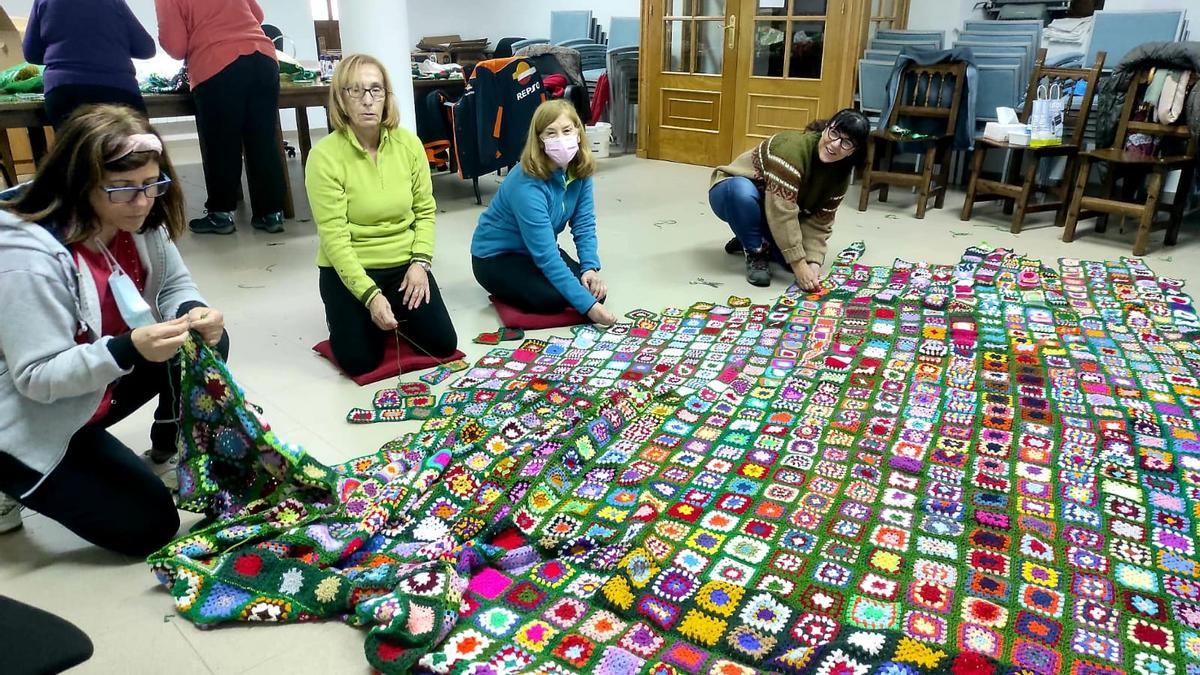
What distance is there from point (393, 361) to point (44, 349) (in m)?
1.19

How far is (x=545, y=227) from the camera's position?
9.36ft

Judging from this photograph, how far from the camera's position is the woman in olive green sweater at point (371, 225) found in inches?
97.6

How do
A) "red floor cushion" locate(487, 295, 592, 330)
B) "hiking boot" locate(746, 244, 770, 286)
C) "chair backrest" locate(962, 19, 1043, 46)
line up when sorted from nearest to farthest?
"red floor cushion" locate(487, 295, 592, 330)
"hiking boot" locate(746, 244, 770, 286)
"chair backrest" locate(962, 19, 1043, 46)

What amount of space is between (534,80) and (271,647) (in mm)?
3963

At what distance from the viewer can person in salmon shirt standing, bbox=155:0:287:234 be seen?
3.86 meters

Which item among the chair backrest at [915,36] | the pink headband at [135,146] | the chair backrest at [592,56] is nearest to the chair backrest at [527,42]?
the chair backrest at [592,56]

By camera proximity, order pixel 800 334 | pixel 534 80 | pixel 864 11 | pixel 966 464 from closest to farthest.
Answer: pixel 966 464 → pixel 800 334 → pixel 534 80 → pixel 864 11

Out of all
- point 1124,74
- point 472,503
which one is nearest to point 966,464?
point 472,503

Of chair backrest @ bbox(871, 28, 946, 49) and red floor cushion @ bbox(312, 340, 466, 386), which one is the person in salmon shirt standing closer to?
red floor cushion @ bbox(312, 340, 466, 386)

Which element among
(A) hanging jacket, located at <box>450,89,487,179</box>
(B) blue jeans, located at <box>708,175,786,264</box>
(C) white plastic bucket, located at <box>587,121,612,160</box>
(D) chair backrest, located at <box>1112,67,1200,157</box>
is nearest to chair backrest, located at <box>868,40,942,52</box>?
(D) chair backrest, located at <box>1112,67,1200,157</box>

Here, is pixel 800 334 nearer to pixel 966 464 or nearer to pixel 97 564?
pixel 966 464

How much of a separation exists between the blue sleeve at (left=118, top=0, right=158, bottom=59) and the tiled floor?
2.98 feet

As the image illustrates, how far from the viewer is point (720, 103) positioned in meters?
6.17

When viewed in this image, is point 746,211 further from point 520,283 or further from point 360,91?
point 360,91
